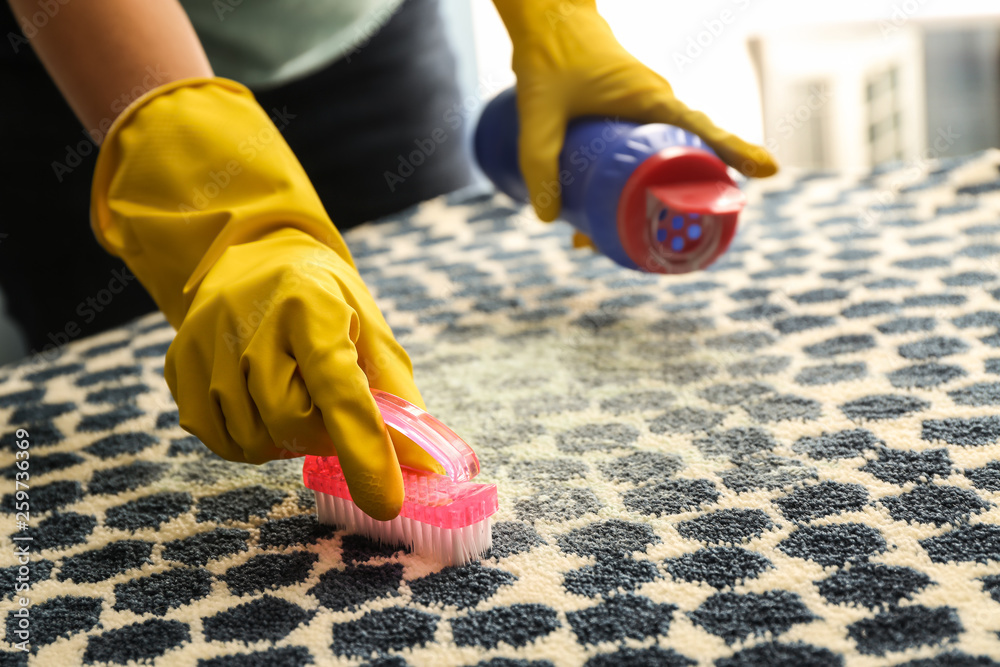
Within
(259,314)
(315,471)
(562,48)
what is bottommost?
(315,471)

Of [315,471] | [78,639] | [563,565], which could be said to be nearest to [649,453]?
[563,565]

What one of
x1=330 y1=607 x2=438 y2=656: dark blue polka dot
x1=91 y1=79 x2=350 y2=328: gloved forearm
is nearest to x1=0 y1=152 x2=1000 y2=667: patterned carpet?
x1=330 y1=607 x2=438 y2=656: dark blue polka dot

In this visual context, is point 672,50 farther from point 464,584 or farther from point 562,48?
point 464,584

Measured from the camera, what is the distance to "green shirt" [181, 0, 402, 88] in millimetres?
1402

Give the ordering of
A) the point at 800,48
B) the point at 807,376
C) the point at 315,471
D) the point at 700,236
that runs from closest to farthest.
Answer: the point at 315,471, the point at 807,376, the point at 700,236, the point at 800,48

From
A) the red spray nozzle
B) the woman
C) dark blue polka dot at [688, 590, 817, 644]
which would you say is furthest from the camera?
the red spray nozzle

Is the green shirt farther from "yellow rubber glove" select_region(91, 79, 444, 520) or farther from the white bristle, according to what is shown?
the white bristle

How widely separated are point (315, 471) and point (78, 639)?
0.20 metres

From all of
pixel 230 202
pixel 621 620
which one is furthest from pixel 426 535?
pixel 230 202

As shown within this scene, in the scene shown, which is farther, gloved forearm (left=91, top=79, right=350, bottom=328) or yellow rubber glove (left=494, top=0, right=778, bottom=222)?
yellow rubber glove (left=494, top=0, right=778, bottom=222)

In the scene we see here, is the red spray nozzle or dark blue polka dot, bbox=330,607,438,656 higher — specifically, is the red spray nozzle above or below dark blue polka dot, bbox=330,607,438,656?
above

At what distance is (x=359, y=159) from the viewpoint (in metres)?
1.69

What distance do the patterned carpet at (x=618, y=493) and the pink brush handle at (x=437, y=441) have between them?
72mm

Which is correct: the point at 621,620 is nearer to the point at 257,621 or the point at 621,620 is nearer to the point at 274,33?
the point at 257,621
